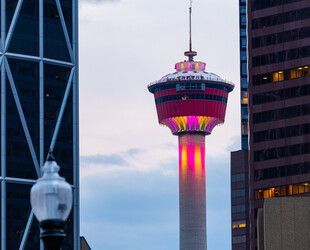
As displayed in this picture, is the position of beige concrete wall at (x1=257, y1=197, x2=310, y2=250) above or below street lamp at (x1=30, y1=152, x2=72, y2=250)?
above

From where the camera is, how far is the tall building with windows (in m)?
174

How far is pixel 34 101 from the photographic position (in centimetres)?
17812

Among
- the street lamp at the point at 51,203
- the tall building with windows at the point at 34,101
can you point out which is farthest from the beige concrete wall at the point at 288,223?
the tall building with windows at the point at 34,101

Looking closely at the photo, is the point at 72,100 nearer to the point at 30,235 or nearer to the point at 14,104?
the point at 14,104

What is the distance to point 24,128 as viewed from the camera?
6929 inches

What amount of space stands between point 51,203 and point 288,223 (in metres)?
64.3

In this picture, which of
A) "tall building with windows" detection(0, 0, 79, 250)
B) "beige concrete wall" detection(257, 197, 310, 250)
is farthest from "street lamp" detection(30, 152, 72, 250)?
"tall building with windows" detection(0, 0, 79, 250)

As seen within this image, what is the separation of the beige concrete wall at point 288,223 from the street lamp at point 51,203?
6265 centimetres

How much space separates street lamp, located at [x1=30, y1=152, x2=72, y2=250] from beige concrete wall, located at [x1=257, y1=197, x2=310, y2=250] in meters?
62.7

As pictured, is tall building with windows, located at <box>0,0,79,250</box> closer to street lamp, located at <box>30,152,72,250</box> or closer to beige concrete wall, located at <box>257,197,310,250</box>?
beige concrete wall, located at <box>257,197,310,250</box>

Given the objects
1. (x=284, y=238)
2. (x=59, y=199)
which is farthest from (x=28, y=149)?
(x=59, y=199)

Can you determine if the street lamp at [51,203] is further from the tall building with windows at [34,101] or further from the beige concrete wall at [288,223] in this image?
the tall building with windows at [34,101]

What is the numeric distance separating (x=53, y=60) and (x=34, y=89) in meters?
6.98

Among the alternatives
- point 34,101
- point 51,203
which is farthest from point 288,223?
point 34,101
